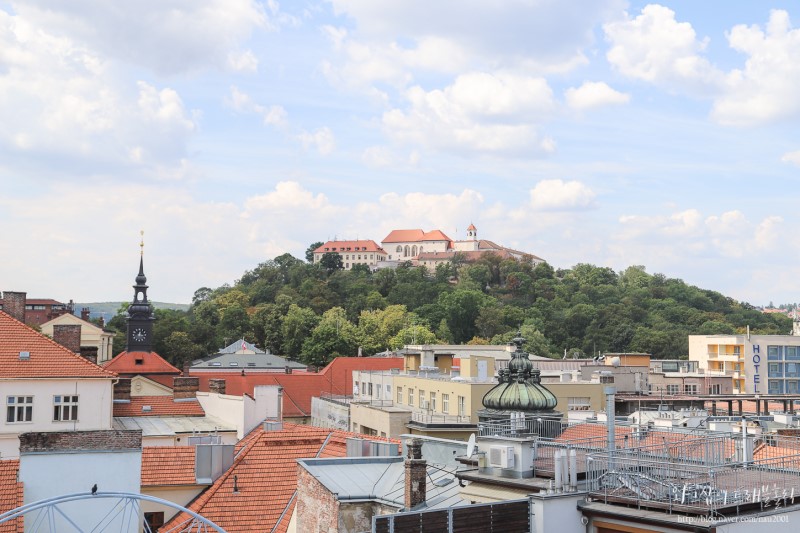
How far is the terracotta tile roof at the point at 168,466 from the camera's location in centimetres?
2655

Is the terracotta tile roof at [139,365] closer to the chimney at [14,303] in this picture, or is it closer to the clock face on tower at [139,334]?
the clock face on tower at [139,334]

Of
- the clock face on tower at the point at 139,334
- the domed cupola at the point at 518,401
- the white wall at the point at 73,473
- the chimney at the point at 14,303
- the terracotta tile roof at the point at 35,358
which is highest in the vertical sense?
the chimney at the point at 14,303

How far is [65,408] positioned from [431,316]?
119 m

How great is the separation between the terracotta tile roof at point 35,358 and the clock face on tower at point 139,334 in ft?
159

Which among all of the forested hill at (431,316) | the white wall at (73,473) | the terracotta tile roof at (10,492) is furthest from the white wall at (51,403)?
the forested hill at (431,316)

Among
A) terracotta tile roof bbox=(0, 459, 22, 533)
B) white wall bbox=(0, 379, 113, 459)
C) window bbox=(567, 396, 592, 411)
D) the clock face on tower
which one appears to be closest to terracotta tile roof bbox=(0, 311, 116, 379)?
white wall bbox=(0, 379, 113, 459)

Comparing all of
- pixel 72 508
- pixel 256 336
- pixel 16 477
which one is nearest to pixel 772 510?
pixel 72 508

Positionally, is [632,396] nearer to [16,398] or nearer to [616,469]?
[16,398]

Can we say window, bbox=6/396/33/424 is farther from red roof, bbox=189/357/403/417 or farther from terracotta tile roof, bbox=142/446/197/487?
red roof, bbox=189/357/403/417

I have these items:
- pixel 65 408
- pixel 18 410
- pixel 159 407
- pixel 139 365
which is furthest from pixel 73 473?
pixel 139 365

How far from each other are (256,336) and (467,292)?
117 feet

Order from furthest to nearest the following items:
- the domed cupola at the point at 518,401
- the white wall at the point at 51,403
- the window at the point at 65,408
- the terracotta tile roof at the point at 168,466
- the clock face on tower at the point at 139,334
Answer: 1. the clock face on tower at the point at 139,334
2. the window at the point at 65,408
3. the white wall at the point at 51,403
4. the terracotta tile roof at the point at 168,466
5. the domed cupola at the point at 518,401

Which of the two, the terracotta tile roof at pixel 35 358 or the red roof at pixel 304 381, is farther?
the red roof at pixel 304 381

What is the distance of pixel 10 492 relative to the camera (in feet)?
64.5
